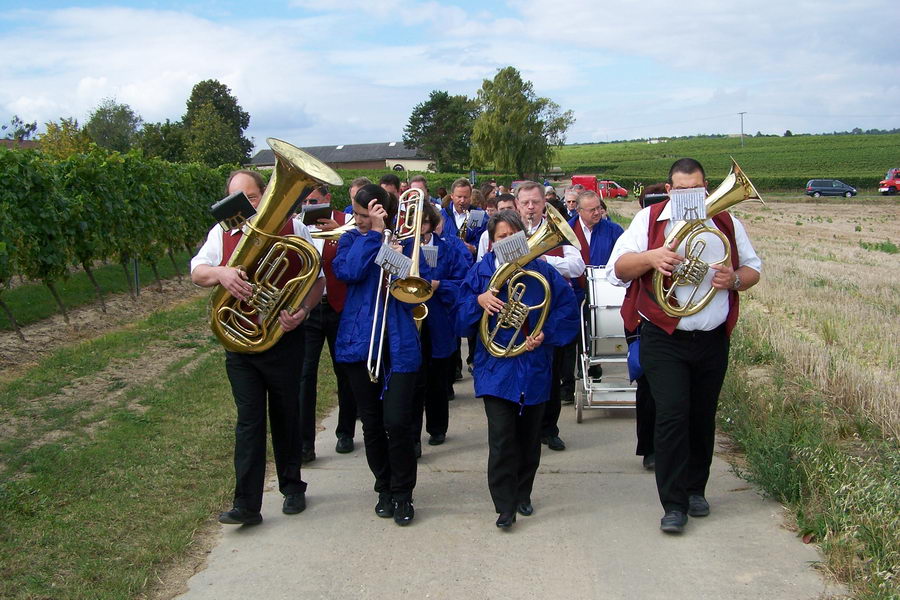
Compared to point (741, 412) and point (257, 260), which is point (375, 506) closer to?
point (257, 260)

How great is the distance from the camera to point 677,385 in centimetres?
494

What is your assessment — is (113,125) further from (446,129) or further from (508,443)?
(508,443)

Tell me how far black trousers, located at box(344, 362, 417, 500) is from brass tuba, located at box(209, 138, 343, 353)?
0.64 metres

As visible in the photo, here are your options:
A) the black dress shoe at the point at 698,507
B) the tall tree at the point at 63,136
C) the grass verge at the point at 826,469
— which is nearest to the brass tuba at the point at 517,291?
the black dress shoe at the point at 698,507

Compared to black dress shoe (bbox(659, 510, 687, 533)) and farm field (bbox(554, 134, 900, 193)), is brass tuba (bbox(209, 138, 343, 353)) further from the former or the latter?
farm field (bbox(554, 134, 900, 193))

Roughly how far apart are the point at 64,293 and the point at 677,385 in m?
12.1

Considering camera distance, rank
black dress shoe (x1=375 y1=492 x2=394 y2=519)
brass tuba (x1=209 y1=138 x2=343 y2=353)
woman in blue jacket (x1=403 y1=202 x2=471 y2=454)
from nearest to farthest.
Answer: brass tuba (x1=209 y1=138 x2=343 y2=353)
black dress shoe (x1=375 y1=492 x2=394 y2=519)
woman in blue jacket (x1=403 y1=202 x2=471 y2=454)

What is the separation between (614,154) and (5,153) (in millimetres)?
115906

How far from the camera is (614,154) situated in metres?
121

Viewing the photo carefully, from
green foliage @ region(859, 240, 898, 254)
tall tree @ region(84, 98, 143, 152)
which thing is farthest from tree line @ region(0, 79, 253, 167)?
green foliage @ region(859, 240, 898, 254)

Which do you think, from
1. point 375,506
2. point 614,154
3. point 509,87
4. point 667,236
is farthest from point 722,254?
point 614,154

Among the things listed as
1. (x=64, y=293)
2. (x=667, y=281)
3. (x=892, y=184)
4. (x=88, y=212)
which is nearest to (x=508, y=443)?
(x=667, y=281)

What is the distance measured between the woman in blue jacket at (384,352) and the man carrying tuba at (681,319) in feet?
4.46

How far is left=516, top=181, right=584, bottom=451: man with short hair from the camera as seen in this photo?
630 cm
